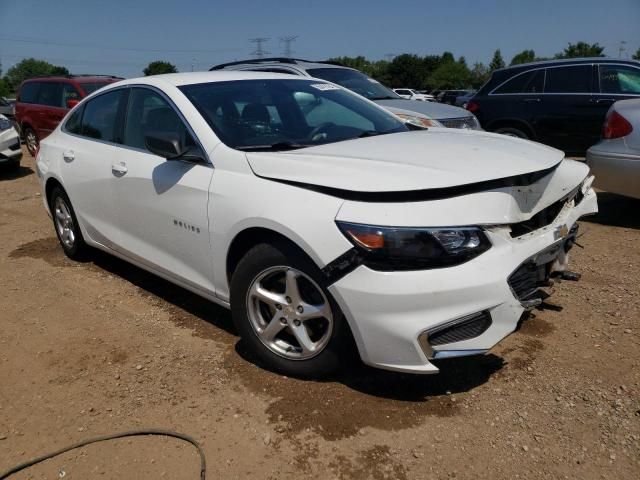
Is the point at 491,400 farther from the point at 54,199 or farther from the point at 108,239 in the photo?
the point at 54,199

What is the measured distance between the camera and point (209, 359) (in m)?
3.34

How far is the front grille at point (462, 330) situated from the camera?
254 centimetres

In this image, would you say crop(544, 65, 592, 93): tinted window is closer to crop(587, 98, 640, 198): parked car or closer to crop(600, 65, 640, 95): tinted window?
crop(600, 65, 640, 95): tinted window

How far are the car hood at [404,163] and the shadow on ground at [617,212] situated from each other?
3.22 m

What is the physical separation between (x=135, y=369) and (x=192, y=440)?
0.84m

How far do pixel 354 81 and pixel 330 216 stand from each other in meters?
6.37

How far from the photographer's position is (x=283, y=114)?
12.1 ft

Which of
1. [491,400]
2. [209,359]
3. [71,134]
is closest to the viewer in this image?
[491,400]

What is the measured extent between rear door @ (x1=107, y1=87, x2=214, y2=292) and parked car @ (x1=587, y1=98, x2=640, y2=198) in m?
4.27

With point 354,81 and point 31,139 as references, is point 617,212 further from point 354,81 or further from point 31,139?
point 31,139

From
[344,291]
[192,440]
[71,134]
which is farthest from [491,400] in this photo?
[71,134]

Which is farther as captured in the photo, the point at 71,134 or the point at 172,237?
the point at 71,134

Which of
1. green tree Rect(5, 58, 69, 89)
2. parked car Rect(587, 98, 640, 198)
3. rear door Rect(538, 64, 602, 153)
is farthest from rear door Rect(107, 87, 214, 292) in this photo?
green tree Rect(5, 58, 69, 89)

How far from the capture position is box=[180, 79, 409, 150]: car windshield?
337 centimetres
